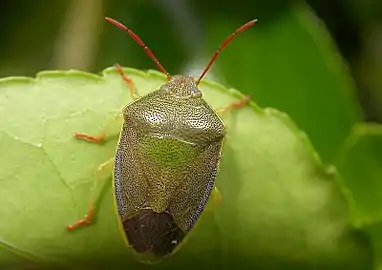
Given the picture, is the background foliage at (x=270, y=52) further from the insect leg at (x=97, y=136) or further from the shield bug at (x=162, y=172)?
the insect leg at (x=97, y=136)

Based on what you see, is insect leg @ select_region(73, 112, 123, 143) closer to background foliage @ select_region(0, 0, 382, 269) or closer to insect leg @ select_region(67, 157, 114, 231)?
insect leg @ select_region(67, 157, 114, 231)

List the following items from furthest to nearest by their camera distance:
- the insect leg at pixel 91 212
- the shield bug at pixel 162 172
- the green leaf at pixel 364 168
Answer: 1. the green leaf at pixel 364 168
2. the shield bug at pixel 162 172
3. the insect leg at pixel 91 212

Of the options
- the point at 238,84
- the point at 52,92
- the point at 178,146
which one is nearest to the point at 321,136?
the point at 238,84

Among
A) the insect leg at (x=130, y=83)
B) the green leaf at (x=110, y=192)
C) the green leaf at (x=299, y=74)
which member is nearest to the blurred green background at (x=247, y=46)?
the green leaf at (x=299, y=74)

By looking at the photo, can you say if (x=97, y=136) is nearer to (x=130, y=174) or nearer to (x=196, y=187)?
(x=130, y=174)

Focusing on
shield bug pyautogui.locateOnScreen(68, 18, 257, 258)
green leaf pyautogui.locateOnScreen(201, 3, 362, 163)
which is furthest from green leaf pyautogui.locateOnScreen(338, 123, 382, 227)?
shield bug pyautogui.locateOnScreen(68, 18, 257, 258)

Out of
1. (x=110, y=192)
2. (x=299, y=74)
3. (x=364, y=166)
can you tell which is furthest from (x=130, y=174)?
(x=299, y=74)

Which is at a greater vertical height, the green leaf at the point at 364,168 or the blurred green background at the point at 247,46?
the blurred green background at the point at 247,46
